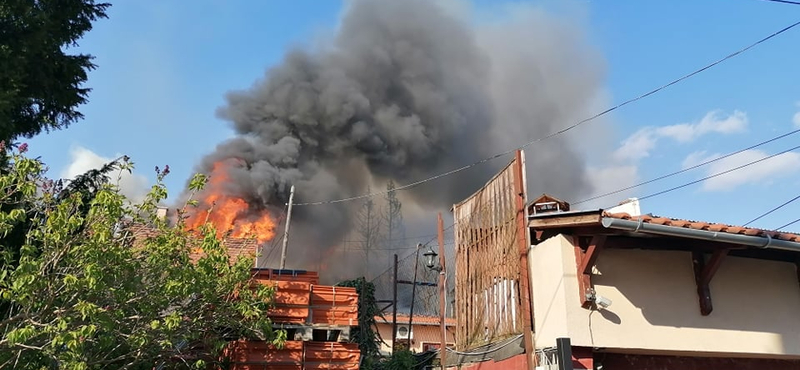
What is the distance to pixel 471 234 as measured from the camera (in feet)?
33.1

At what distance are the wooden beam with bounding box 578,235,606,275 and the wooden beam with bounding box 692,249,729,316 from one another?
5.31ft

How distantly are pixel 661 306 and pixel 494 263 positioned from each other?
2614 mm

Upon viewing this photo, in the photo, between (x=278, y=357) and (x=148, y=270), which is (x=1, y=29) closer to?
(x=148, y=270)

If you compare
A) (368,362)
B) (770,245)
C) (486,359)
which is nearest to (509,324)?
(486,359)

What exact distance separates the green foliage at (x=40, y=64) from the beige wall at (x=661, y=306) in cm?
829

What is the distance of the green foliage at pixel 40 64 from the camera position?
856 centimetres

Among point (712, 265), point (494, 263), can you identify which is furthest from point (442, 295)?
point (712, 265)

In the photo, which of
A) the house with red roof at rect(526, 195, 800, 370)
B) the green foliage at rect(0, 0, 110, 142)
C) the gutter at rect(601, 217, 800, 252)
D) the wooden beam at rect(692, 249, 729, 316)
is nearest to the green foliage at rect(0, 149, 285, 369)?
the green foliage at rect(0, 0, 110, 142)

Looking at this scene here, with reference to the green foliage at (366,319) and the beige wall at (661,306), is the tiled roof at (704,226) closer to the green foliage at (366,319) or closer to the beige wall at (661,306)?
the beige wall at (661,306)

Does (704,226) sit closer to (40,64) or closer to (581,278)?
(581,278)

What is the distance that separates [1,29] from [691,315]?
1149 centimetres

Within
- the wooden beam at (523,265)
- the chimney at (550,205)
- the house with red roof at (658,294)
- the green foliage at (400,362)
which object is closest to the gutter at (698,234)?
the house with red roof at (658,294)

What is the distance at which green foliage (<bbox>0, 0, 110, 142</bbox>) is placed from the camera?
28.1ft

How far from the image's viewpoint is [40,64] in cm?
952
